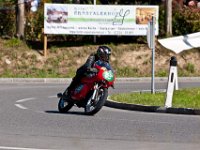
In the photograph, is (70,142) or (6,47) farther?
(6,47)

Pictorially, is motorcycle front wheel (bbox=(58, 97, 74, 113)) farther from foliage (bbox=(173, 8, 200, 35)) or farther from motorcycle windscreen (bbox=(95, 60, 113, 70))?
foliage (bbox=(173, 8, 200, 35))

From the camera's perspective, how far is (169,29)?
35.0m

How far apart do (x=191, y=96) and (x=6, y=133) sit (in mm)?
7507

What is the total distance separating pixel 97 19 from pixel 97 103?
60.9 ft

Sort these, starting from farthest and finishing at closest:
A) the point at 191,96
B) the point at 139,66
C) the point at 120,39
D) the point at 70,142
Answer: the point at 120,39 < the point at 139,66 < the point at 191,96 < the point at 70,142

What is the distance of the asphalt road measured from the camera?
38.4ft

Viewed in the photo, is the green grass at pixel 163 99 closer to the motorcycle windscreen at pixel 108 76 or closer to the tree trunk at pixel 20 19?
the motorcycle windscreen at pixel 108 76

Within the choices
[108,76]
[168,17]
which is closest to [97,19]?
[168,17]

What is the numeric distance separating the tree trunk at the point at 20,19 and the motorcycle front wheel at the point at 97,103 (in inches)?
730

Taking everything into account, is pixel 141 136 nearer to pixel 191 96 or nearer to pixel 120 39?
pixel 191 96

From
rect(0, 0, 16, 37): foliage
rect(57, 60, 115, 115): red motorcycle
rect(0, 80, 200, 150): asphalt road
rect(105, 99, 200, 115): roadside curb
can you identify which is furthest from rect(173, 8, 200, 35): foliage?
rect(57, 60, 115, 115): red motorcycle

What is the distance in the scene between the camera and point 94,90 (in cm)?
1647

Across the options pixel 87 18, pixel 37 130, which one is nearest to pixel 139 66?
pixel 87 18

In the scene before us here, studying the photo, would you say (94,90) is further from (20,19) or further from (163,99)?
(20,19)
